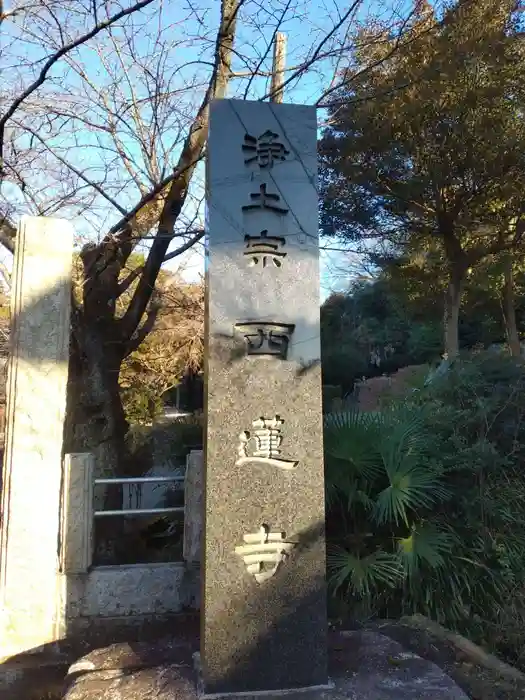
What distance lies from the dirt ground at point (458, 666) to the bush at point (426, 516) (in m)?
0.46

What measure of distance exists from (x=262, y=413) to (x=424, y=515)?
2.30 metres

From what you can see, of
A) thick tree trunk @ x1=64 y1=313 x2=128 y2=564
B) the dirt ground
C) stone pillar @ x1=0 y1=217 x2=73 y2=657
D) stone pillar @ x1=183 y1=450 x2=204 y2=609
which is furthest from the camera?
thick tree trunk @ x1=64 y1=313 x2=128 y2=564

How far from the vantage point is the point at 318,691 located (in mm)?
2693

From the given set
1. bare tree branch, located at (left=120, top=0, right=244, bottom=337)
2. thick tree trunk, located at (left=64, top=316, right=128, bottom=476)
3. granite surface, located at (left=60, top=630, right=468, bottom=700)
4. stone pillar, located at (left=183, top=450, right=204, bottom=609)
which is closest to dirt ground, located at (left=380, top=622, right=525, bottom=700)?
granite surface, located at (left=60, top=630, right=468, bottom=700)

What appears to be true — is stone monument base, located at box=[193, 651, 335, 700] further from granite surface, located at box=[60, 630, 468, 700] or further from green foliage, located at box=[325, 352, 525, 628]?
green foliage, located at box=[325, 352, 525, 628]

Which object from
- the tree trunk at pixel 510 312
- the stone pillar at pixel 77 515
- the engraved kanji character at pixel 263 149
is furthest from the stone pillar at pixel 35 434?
the tree trunk at pixel 510 312

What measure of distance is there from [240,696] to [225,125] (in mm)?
2759

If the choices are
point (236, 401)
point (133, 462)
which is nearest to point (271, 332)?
point (236, 401)

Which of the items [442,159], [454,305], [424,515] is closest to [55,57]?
[424,515]

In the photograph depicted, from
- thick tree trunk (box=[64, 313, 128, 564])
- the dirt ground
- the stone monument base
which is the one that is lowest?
the dirt ground

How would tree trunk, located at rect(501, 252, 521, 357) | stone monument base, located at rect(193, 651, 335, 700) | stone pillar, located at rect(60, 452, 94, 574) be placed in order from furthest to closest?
tree trunk, located at rect(501, 252, 521, 357)
stone pillar, located at rect(60, 452, 94, 574)
stone monument base, located at rect(193, 651, 335, 700)

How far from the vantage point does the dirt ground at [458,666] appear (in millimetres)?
2828

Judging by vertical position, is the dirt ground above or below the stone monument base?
below

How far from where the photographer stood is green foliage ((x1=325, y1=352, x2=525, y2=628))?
13.2 ft
